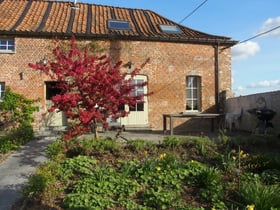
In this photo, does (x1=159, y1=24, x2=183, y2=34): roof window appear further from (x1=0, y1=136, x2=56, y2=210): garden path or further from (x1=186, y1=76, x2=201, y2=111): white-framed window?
(x1=0, y1=136, x2=56, y2=210): garden path

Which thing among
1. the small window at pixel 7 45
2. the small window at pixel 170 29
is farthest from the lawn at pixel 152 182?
the small window at pixel 170 29

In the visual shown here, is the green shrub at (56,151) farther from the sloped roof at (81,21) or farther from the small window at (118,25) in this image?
the small window at (118,25)

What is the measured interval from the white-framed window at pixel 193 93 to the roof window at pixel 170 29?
7.99 ft

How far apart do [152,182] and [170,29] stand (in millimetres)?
13926

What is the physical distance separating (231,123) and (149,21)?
6.93m

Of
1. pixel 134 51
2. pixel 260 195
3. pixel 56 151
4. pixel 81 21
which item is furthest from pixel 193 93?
pixel 260 195

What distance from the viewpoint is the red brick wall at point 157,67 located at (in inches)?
656

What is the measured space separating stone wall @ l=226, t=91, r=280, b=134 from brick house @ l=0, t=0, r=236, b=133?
138cm

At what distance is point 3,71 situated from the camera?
16.5 meters

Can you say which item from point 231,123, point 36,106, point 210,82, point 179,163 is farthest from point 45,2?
point 179,163

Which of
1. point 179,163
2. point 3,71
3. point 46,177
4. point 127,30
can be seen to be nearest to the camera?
point 46,177

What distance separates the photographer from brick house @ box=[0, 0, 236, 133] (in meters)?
16.7

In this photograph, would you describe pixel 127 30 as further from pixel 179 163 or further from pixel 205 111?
pixel 179 163

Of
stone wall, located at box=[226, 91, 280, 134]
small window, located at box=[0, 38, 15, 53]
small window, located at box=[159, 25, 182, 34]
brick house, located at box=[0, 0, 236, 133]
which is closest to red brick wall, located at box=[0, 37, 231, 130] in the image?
brick house, located at box=[0, 0, 236, 133]
